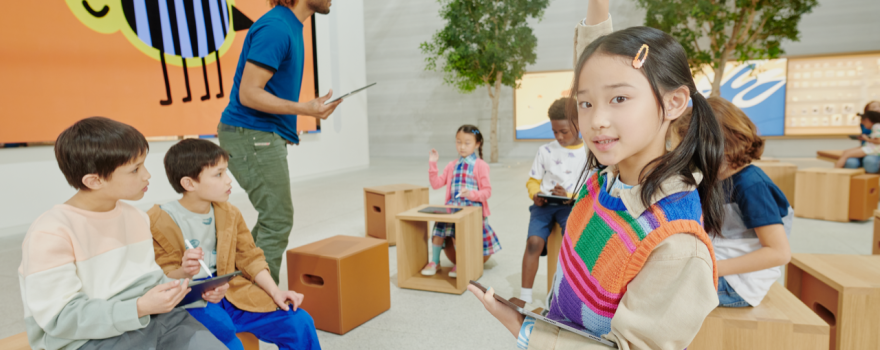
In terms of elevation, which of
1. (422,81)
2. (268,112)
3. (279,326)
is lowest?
(279,326)

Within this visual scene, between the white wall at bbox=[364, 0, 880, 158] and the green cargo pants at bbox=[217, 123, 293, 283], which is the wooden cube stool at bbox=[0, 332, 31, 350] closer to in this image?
the green cargo pants at bbox=[217, 123, 293, 283]

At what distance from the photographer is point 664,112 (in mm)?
784

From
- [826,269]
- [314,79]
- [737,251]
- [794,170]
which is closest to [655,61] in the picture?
[737,251]

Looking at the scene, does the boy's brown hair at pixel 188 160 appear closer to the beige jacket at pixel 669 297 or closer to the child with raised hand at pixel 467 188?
the beige jacket at pixel 669 297

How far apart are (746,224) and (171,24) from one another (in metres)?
5.81

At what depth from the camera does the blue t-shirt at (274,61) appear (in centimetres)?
192

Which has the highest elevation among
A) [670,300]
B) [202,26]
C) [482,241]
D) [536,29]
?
[536,29]

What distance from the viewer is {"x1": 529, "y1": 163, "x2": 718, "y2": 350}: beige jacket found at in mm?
703

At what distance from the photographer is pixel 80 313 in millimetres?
1052

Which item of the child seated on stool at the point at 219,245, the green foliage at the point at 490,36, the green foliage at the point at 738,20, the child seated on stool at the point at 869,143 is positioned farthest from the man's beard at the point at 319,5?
the green foliage at the point at 738,20

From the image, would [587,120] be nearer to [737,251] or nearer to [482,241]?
[737,251]

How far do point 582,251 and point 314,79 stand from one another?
25.2 ft

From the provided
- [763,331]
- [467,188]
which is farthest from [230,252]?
[467,188]

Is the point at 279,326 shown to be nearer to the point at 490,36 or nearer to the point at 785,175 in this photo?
the point at 785,175
